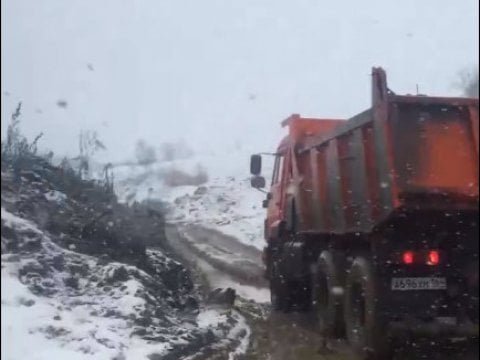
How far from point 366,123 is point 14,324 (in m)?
4.28

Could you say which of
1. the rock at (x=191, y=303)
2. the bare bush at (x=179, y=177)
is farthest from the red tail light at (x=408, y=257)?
the bare bush at (x=179, y=177)

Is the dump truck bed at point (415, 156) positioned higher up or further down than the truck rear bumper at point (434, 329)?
higher up

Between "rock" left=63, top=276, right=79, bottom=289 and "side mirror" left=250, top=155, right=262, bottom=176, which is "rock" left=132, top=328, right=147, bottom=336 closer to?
"rock" left=63, top=276, right=79, bottom=289

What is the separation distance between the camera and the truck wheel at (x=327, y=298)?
27.5 feet

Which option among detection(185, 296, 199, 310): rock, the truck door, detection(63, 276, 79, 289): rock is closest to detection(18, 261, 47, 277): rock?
detection(63, 276, 79, 289): rock

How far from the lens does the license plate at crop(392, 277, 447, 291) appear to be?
277 inches

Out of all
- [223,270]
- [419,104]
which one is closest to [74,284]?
[419,104]

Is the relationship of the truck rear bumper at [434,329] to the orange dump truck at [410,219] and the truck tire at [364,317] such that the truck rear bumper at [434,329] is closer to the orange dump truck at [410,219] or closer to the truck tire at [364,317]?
the orange dump truck at [410,219]

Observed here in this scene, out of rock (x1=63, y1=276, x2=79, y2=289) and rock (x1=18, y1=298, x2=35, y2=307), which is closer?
rock (x1=18, y1=298, x2=35, y2=307)

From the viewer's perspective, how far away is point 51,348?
557 centimetres

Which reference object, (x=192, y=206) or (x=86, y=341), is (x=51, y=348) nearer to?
(x=86, y=341)

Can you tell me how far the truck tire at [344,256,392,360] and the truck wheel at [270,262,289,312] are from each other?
119 inches

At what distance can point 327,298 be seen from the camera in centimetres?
895

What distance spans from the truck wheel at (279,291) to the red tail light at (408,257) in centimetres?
399
